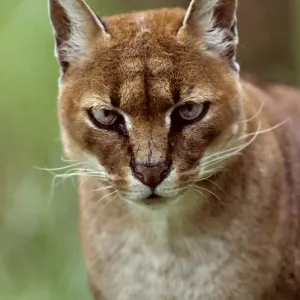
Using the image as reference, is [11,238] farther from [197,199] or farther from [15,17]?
[197,199]

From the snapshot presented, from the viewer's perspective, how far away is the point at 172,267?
154cm

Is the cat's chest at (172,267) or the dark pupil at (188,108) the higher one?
the dark pupil at (188,108)

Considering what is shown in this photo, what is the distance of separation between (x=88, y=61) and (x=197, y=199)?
0.35 metres

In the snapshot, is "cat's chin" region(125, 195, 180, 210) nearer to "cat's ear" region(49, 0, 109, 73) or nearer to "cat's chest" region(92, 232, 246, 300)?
"cat's chest" region(92, 232, 246, 300)

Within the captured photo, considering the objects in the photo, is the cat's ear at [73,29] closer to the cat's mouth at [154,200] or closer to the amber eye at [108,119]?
the amber eye at [108,119]

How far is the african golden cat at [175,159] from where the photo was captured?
1.32 meters

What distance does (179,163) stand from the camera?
4.33ft

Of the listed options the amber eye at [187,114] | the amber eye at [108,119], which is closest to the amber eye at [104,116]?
the amber eye at [108,119]

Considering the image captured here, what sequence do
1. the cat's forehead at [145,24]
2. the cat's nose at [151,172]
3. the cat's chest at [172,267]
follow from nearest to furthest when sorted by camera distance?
the cat's nose at [151,172] < the cat's forehead at [145,24] < the cat's chest at [172,267]

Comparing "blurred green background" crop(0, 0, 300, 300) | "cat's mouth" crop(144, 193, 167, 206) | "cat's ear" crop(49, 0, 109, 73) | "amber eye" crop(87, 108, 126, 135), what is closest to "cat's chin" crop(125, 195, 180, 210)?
"cat's mouth" crop(144, 193, 167, 206)

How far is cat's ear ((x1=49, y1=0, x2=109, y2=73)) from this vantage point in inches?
54.3

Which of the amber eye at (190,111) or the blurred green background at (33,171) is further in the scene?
the blurred green background at (33,171)

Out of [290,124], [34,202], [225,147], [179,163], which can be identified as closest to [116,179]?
[179,163]

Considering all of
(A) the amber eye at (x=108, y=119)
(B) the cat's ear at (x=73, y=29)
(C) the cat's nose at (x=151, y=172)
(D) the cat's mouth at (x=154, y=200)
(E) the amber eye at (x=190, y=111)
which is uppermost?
(B) the cat's ear at (x=73, y=29)
